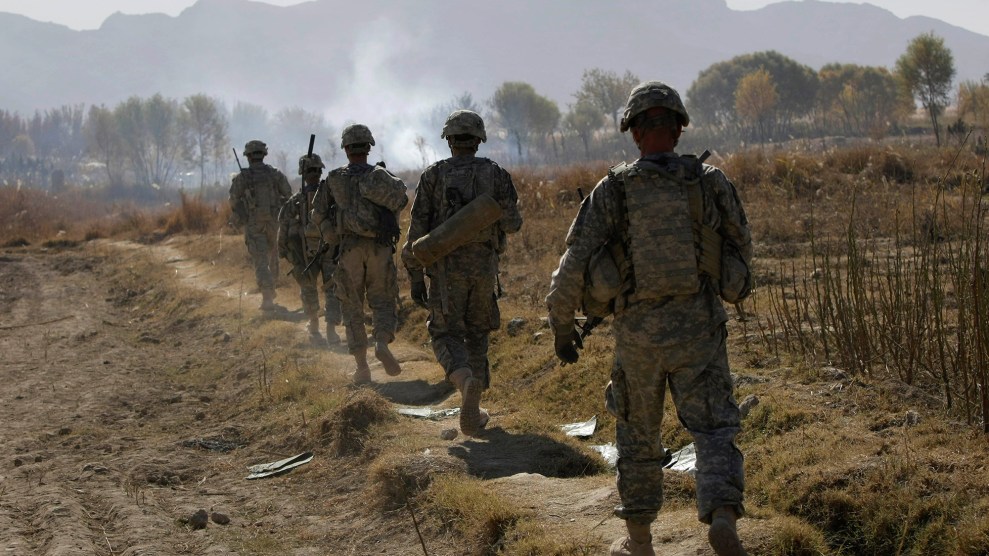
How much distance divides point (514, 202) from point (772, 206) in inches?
327

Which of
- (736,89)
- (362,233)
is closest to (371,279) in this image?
(362,233)

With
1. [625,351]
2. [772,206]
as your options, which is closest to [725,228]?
[625,351]

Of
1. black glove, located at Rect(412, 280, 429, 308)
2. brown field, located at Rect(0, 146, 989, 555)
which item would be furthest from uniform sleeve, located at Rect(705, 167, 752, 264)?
black glove, located at Rect(412, 280, 429, 308)

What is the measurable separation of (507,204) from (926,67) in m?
46.8

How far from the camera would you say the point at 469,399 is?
6.10m

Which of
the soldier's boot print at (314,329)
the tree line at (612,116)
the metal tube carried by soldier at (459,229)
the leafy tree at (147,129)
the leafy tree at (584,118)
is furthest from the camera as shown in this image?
the leafy tree at (147,129)

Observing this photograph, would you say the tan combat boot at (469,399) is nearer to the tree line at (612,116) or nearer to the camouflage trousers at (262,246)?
the camouflage trousers at (262,246)

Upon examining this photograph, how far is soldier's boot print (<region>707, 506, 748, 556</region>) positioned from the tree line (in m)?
11.7

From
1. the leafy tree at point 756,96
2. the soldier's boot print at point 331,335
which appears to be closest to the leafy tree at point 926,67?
the leafy tree at point 756,96

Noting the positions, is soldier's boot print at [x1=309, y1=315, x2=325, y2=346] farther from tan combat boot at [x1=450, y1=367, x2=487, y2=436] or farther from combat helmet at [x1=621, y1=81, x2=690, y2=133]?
combat helmet at [x1=621, y1=81, x2=690, y2=133]

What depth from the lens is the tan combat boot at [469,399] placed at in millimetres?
6090

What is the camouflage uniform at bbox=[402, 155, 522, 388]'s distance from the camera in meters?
6.15

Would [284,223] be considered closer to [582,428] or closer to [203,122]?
[582,428]

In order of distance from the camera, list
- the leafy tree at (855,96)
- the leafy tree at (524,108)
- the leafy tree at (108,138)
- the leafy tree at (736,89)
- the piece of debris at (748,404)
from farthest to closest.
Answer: the leafy tree at (108,138)
the leafy tree at (524,108)
the leafy tree at (736,89)
the leafy tree at (855,96)
the piece of debris at (748,404)
